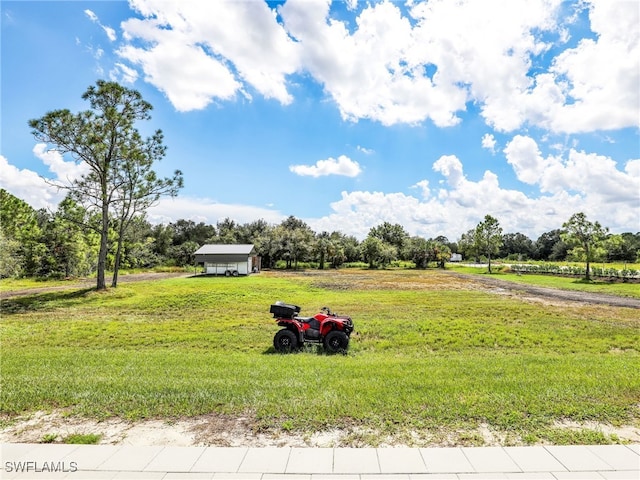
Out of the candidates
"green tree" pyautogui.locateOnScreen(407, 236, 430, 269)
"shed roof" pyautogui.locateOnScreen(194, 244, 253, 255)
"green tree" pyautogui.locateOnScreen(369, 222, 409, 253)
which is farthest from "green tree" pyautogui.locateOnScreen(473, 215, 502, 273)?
"shed roof" pyautogui.locateOnScreen(194, 244, 253, 255)

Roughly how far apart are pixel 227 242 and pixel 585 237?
167 feet

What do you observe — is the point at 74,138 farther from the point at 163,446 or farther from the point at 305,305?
the point at 163,446

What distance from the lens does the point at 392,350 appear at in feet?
29.4

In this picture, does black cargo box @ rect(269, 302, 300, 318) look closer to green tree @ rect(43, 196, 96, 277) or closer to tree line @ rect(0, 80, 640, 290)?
tree line @ rect(0, 80, 640, 290)

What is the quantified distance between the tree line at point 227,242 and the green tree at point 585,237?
80 millimetres

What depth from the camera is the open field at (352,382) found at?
406 centimetres

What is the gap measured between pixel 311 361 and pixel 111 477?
4.49m

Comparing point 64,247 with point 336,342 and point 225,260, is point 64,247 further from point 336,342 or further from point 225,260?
point 336,342

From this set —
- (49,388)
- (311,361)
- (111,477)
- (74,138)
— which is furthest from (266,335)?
(74,138)

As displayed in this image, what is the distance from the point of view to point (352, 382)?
545 cm

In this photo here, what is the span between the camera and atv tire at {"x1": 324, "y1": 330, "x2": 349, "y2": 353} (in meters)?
8.55

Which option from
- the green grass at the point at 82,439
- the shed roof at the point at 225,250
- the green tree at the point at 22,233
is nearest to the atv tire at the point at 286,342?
the green grass at the point at 82,439

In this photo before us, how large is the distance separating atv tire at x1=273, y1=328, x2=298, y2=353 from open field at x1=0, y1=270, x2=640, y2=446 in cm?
34

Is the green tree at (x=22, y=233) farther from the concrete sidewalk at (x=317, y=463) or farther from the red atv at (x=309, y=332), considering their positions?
the concrete sidewalk at (x=317, y=463)
